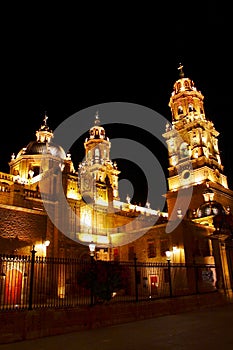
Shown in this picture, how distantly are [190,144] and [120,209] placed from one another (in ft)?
60.9

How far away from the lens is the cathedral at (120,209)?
22641 millimetres

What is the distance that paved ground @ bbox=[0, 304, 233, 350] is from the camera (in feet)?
26.2

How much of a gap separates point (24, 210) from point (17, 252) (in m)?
3.34

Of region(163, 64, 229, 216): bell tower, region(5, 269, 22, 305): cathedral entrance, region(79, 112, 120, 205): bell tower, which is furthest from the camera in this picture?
region(79, 112, 120, 205): bell tower

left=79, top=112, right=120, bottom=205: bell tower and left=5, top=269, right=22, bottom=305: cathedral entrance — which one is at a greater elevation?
left=79, top=112, right=120, bottom=205: bell tower

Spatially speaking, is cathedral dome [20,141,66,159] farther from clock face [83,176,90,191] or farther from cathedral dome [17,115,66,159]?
clock face [83,176,90,191]

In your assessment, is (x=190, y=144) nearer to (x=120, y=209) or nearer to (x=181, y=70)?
(x=181, y=70)

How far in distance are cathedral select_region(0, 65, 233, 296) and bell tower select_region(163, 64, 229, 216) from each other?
164 mm

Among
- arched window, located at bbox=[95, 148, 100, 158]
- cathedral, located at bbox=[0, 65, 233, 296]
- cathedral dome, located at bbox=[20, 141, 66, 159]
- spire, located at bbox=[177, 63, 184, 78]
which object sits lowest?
cathedral, located at bbox=[0, 65, 233, 296]

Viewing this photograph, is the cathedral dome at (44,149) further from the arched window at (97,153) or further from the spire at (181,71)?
the spire at (181,71)

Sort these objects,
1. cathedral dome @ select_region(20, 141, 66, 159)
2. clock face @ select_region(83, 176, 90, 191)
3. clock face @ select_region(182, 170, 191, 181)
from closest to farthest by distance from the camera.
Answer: clock face @ select_region(83, 176, 90, 191), cathedral dome @ select_region(20, 141, 66, 159), clock face @ select_region(182, 170, 191, 181)

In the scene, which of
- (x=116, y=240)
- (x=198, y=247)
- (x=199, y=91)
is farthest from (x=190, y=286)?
(x=199, y=91)

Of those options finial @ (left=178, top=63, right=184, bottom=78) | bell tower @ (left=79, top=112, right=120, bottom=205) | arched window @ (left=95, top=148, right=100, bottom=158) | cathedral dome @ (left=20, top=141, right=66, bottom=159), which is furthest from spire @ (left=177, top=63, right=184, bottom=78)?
cathedral dome @ (left=20, top=141, right=66, bottom=159)

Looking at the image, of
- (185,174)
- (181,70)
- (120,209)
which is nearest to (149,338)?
(120,209)
